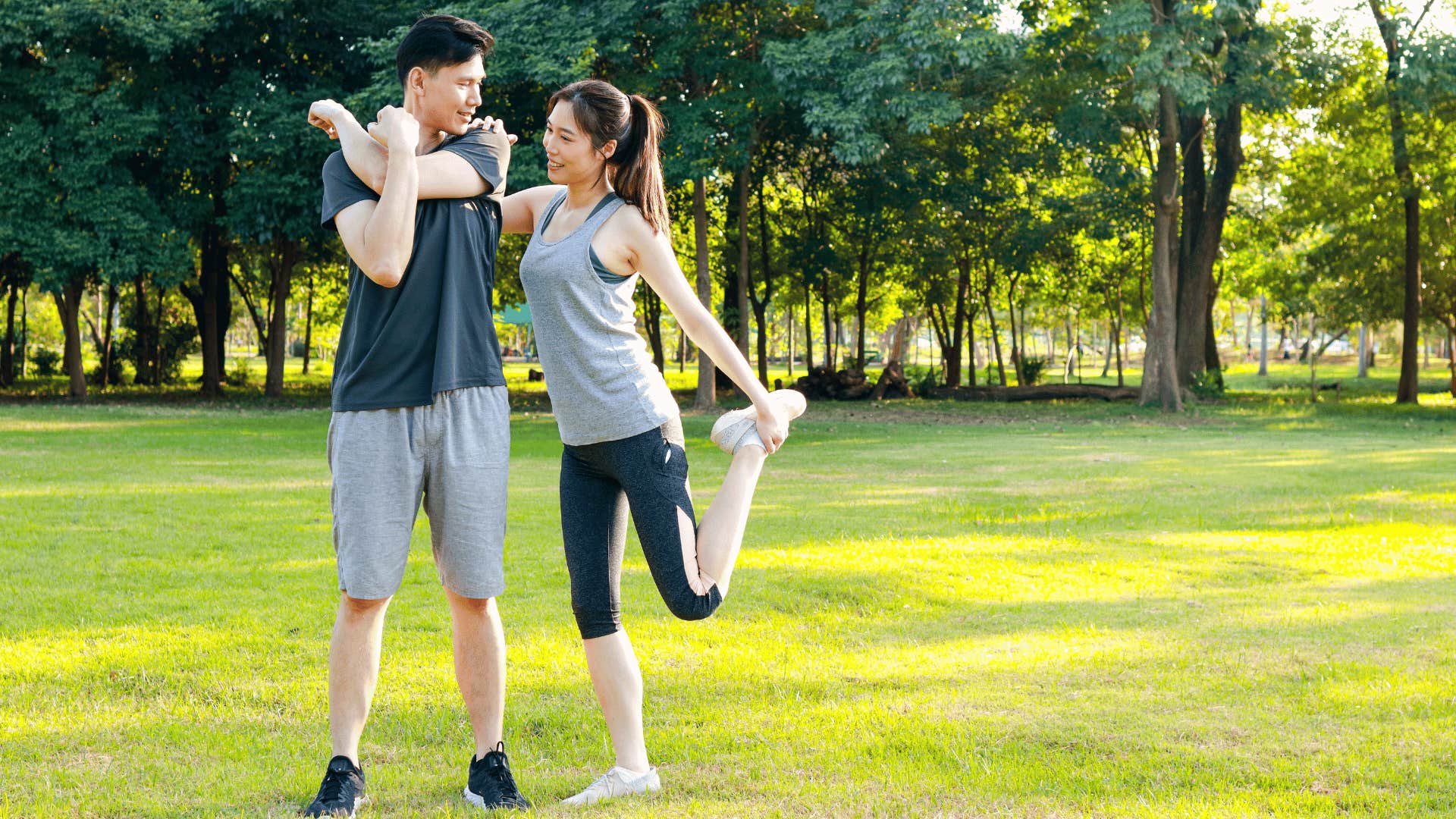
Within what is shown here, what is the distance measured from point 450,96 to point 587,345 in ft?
2.61

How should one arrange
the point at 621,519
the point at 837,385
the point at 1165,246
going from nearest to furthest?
the point at 621,519, the point at 1165,246, the point at 837,385

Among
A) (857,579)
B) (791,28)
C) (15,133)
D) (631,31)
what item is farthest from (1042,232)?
(857,579)

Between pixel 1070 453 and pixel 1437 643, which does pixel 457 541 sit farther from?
pixel 1070 453

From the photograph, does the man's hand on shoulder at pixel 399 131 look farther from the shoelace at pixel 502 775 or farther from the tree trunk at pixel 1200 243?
the tree trunk at pixel 1200 243

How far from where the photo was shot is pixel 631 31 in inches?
829

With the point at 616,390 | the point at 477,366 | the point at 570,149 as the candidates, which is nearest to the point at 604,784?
the point at 616,390

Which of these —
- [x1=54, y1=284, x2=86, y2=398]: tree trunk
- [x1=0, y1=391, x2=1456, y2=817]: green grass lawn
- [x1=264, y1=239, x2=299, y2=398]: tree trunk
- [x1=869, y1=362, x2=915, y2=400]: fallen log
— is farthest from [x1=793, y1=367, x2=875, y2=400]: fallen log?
[x1=0, y1=391, x2=1456, y2=817]: green grass lawn

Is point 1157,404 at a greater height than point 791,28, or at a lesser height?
lesser

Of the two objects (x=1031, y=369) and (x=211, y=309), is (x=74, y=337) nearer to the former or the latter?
(x=211, y=309)

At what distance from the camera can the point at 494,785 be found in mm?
3787

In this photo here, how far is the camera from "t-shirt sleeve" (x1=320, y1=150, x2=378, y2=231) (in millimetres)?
3500

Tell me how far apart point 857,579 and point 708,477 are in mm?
6022

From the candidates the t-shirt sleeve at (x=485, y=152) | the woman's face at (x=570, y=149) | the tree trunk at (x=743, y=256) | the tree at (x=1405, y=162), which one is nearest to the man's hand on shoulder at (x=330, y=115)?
the t-shirt sleeve at (x=485, y=152)

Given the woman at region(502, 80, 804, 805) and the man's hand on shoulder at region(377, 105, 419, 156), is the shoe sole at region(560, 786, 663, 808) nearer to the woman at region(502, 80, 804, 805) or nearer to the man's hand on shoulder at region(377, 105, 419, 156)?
the woman at region(502, 80, 804, 805)
